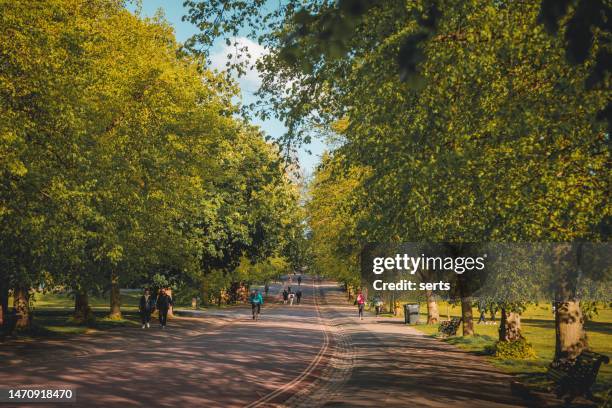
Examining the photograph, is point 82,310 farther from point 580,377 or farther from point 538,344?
point 580,377

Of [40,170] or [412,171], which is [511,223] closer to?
[412,171]

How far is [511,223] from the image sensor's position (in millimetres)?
13281

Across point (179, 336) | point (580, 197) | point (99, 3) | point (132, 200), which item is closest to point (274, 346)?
point (179, 336)

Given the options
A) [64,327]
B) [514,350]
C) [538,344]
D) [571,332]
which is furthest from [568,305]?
[64,327]

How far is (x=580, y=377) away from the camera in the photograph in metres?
12.9

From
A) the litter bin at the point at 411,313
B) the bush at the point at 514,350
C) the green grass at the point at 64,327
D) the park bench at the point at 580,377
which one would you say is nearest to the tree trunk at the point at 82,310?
the green grass at the point at 64,327

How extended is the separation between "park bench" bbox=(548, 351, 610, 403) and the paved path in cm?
105

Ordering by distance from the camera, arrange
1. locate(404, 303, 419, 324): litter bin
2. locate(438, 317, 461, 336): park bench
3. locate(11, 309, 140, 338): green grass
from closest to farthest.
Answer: locate(11, 309, 140, 338): green grass
locate(438, 317, 461, 336): park bench
locate(404, 303, 419, 324): litter bin

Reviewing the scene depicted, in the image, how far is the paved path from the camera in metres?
13.1

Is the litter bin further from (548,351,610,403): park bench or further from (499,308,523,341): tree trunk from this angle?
(548,351,610,403): park bench

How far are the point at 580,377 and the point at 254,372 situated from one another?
755cm

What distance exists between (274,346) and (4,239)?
9.44m

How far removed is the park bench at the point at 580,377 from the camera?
1280 centimetres

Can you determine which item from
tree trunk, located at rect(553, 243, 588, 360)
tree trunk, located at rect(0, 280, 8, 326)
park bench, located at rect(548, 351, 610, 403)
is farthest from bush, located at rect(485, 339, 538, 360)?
tree trunk, located at rect(0, 280, 8, 326)
